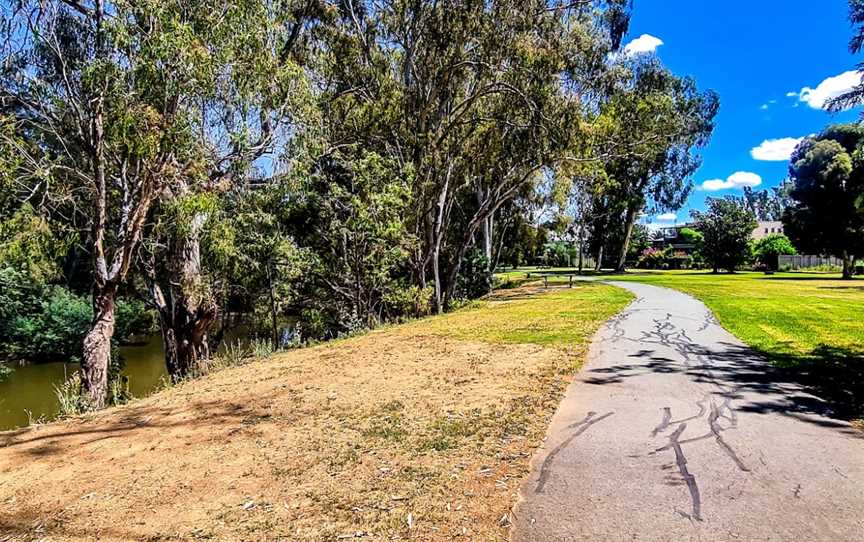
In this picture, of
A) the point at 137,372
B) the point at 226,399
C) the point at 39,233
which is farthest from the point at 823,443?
the point at 137,372

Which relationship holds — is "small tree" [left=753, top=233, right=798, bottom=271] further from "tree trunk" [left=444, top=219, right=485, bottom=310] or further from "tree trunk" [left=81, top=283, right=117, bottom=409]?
"tree trunk" [left=81, top=283, right=117, bottom=409]

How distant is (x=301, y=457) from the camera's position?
14.0ft

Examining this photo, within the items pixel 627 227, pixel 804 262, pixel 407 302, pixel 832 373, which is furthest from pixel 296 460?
pixel 804 262

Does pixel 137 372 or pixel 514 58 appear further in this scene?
pixel 137 372

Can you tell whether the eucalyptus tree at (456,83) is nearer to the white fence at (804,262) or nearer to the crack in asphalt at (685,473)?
the crack in asphalt at (685,473)

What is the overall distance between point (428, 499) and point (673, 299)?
49.9 feet

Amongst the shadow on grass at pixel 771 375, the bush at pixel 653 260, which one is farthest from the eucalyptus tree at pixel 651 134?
the bush at pixel 653 260

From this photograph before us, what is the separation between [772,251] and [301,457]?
170 ft

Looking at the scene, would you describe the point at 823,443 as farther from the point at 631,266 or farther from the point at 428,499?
the point at 631,266

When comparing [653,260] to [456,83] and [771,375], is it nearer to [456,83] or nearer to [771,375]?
[456,83]

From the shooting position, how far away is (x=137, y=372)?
19.5 meters

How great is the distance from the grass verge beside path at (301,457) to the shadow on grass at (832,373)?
2.72 meters

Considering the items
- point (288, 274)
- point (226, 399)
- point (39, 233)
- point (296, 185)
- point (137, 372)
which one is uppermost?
point (296, 185)

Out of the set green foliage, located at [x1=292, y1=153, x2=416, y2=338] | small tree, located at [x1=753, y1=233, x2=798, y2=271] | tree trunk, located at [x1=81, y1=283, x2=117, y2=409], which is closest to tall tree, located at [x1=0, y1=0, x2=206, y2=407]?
tree trunk, located at [x1=81, y1=283, x2=117, y2=409]
